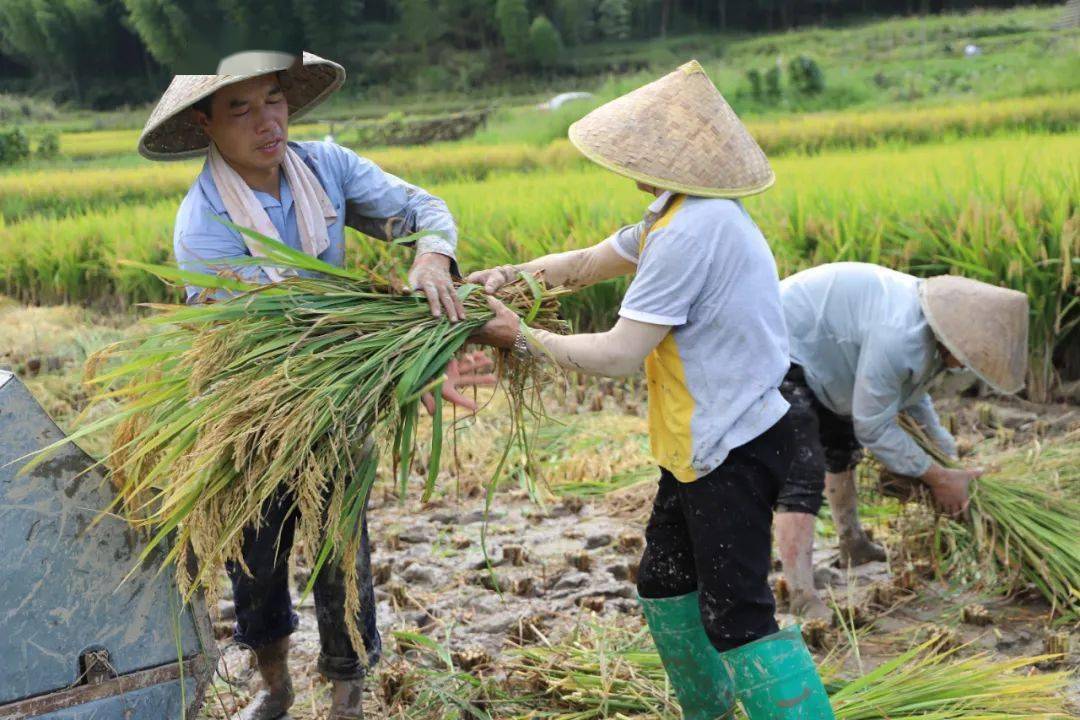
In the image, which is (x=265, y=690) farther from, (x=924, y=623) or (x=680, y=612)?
(x=924, y=623)

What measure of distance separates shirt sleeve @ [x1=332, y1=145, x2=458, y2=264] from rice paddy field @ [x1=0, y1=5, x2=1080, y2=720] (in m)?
0.25

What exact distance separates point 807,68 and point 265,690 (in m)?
17.7

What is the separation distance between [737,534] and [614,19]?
A: 1870 cm

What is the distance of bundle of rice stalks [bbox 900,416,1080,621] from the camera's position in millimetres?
3094

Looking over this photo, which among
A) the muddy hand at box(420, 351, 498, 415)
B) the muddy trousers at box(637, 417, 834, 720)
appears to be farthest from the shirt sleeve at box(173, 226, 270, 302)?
the muddy trousers at box(637, 417, 834, 720)

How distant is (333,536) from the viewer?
79.7 inches

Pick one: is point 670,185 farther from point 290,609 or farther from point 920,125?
point 920,125

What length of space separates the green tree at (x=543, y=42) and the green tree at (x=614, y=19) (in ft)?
3.87

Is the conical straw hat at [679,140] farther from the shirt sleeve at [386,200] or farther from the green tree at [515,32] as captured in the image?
the green tree at [515,32]

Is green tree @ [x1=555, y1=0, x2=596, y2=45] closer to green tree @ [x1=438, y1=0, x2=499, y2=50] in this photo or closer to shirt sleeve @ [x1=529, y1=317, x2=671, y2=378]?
green tree @ [x1=438, y1=0, x2=499, y2=50]

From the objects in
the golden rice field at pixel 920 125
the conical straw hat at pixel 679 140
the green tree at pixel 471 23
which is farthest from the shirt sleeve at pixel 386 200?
the green tree at pixel 471 23

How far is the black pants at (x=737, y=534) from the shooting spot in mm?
2096

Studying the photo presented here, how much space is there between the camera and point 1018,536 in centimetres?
317

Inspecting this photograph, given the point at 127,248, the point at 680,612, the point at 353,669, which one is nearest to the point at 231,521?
the point at 353,669
